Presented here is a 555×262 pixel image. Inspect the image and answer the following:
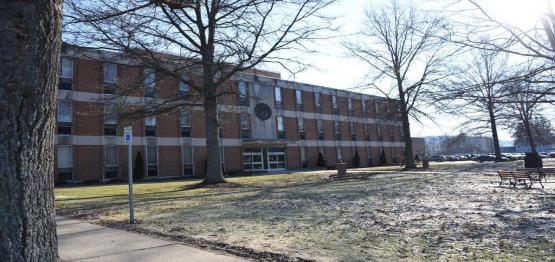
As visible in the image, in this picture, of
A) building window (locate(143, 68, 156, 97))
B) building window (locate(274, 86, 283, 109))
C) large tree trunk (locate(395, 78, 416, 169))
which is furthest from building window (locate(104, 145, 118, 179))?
large tree trunk (locate(395, 78, 416, 169))

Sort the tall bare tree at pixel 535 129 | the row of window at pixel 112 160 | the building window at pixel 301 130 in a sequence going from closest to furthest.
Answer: the row of window at pixel 112 160 < the tall bare tree at pixel 535 129 < the building window at pixel 301 130

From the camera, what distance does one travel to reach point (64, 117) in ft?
111

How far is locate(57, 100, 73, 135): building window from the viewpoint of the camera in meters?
33.5

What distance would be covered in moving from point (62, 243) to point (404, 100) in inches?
1259

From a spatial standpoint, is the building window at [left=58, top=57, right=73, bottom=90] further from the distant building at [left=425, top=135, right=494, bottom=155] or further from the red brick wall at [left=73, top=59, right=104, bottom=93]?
the distant building at [left=425, top=135, right=494, bottom=155]

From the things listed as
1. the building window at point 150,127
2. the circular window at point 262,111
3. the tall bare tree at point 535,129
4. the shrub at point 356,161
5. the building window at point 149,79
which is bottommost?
the shrub at point 356,161

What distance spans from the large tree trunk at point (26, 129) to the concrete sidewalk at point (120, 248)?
329cm

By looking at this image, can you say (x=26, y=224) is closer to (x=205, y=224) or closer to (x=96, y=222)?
(x=205, y=224)

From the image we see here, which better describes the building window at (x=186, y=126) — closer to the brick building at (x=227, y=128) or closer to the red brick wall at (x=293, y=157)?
the brick building at (x=227, y=128)

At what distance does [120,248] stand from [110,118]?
16962 millimetres

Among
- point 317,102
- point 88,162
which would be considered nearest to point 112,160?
point 88,162

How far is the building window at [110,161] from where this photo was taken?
116 ft

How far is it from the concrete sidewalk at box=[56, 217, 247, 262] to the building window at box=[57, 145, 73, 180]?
26.5 m

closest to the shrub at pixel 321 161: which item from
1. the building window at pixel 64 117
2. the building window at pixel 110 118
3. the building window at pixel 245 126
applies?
the building window at pixel 245 126
